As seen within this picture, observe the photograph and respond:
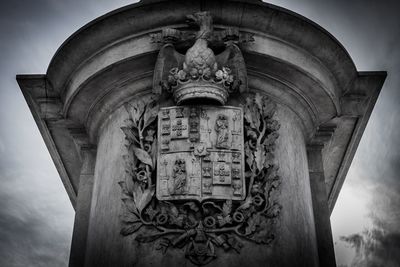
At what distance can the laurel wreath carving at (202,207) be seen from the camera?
21.5 ft

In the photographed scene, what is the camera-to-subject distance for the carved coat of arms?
664 centimetres

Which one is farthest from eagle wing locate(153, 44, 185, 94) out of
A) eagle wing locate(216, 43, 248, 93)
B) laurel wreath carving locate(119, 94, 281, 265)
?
eagle wing locate(216, 43, 248, 93)

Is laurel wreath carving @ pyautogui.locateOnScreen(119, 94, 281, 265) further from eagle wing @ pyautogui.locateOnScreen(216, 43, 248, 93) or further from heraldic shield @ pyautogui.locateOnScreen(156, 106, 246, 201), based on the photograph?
eagle wing @ pyautogui.locateOnScreen(216, 43, 248, 93)

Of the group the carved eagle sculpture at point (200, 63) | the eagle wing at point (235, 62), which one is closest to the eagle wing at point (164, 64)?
the carved eagle sculpture at point (200, 63)

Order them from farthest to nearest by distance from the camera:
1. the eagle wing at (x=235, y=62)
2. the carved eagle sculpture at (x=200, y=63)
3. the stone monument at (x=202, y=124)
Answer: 1. the eagle wing at (x=235, y=62)
2. the carved eagle sculpture at (x=200, y=63)
3. the stone monument at (x=202, y=124)

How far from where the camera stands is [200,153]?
271 inches

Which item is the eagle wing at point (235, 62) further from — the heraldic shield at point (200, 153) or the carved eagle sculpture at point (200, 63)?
the heraldic shield at point (200, 153)

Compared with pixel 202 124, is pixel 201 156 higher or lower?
lower

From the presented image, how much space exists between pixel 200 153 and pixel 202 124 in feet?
1.53

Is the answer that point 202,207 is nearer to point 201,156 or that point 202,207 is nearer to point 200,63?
point 201,156

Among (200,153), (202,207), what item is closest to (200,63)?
(200,153)

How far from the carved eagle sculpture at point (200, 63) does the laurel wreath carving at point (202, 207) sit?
0.41 metres

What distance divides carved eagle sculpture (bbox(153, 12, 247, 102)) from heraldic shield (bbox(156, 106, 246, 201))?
0.40 meters

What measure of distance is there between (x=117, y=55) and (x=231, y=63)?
5.82 ft
